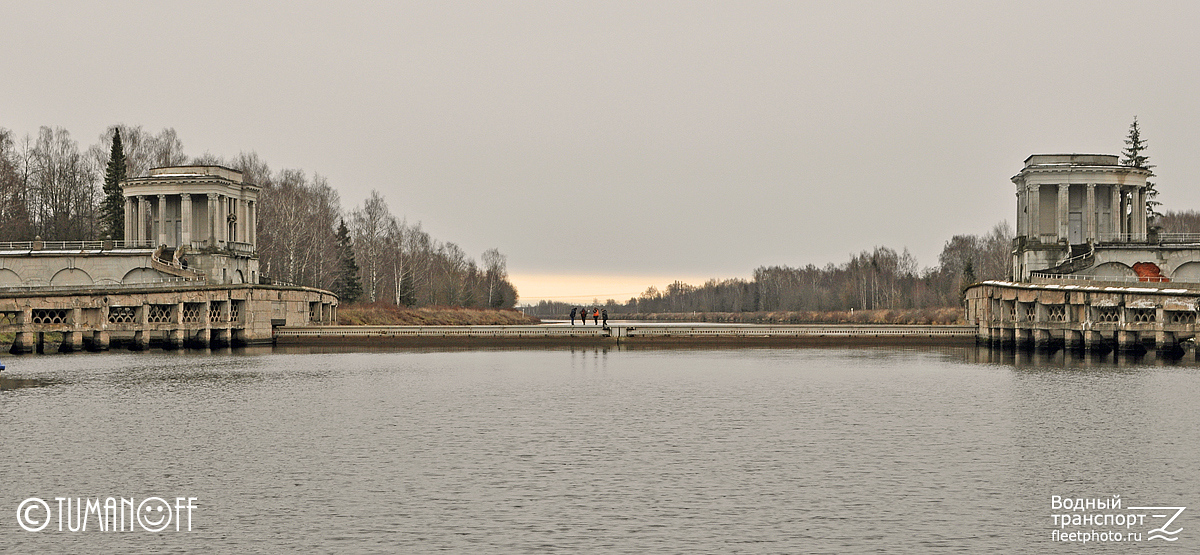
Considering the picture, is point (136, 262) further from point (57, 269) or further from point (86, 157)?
point (86, 157)

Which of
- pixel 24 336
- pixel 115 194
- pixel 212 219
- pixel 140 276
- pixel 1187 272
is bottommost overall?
pixel 24 336

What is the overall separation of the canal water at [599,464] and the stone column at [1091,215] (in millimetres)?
49907

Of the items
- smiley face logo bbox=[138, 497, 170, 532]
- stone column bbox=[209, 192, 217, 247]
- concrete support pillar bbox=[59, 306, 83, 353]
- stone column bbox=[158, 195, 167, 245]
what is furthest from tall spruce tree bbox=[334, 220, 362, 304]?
smiley face logo bbox=[138, 497, 170, 532]

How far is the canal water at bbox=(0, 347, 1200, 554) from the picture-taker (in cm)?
2145

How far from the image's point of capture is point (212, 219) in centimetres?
11025

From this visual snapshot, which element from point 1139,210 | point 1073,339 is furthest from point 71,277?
point 1139,210

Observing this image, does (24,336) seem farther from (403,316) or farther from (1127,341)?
(1127,341)

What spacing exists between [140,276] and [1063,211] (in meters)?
87.8

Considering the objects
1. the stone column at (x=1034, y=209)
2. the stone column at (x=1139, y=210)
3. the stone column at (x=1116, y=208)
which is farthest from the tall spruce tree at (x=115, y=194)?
the stone column at (x=1139, y=210)

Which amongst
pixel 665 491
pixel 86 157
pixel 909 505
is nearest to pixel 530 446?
pixel 665 491

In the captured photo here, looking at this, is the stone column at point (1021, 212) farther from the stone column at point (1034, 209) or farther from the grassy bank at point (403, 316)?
the grassy bank at point (403, 316)

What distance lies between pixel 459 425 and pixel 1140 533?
2226 cm

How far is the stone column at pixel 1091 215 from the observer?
336 ft

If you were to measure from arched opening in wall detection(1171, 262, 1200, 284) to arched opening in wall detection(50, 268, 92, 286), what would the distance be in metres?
100
